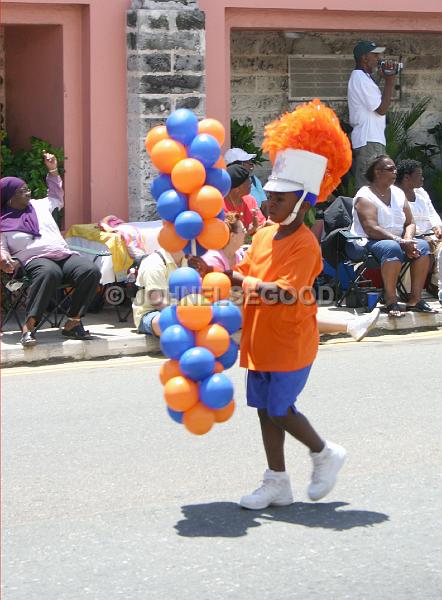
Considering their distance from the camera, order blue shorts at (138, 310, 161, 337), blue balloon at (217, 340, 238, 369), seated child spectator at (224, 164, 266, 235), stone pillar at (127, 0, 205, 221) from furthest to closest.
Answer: stone pillar at (127, 0, 205, 221), blue shorts at (138, 310, 161, 337), seated child spectator at (224, 164, 266, 235), blue balloon at (217, 340, 238, 369)

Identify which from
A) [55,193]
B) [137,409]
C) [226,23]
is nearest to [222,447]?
[137,409]

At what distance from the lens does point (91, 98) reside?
38.8 feet

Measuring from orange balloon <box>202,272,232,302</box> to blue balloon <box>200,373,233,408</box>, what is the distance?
1.23 feet

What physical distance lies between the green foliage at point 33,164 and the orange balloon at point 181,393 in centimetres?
617

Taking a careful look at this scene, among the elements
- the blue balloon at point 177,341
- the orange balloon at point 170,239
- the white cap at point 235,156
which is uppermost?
the white cap at point 235,156

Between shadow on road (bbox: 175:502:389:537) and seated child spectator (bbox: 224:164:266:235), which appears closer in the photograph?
shadow on road (bbox: 175:502:389:537)

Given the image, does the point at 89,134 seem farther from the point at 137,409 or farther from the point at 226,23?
the point at 137,409

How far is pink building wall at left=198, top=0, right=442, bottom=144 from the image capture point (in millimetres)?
12258

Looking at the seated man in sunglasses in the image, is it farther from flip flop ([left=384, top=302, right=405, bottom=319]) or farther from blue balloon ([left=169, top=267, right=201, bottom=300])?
blue balloon ([left=169, top=267, right=201, bottom=300])

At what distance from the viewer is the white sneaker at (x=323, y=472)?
6.22 meters

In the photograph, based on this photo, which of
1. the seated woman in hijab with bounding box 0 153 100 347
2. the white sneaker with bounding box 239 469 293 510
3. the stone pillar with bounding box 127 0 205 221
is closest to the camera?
the white sneaker with bounding box 239 469 293 510

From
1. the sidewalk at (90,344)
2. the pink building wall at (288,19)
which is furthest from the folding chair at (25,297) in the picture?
the pink building wall at (288,19)

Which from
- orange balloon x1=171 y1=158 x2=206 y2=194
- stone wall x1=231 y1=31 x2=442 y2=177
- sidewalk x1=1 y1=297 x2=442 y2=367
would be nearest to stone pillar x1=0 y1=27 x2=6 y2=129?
stone wall x1=231 y1=31 x2=442 y2=177

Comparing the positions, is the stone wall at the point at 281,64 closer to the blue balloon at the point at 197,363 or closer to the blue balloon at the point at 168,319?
the blue balloon at the point at 168,319
